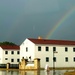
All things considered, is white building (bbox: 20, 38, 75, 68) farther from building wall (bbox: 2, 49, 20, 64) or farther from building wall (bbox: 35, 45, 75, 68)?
building wall (bbox: 2, 49, 20, 64)

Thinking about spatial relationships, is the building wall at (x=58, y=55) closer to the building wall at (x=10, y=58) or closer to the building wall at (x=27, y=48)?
the building wall at (x=27, y=48)

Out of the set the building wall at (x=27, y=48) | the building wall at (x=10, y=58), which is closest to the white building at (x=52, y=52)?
the building wall at (x=27, y=48)

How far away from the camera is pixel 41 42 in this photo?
6944 centimetres

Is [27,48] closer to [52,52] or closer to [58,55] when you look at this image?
[52,52]

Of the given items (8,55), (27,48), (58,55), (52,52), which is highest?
(8,55)

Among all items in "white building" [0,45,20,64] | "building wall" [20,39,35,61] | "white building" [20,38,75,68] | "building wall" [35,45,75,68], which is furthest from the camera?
"white building" [0,45,20,64]

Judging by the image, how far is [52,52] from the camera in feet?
229

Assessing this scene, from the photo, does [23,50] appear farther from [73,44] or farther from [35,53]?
[73,44]

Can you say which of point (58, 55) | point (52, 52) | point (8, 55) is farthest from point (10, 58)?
point (58, 55)

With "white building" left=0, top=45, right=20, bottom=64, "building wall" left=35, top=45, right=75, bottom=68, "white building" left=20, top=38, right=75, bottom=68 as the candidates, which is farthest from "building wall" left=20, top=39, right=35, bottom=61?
"white building" left=0, top=45, right=20, bottom=64

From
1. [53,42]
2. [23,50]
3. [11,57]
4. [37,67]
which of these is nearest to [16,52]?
[11,57]

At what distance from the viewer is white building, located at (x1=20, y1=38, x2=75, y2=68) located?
225 feet

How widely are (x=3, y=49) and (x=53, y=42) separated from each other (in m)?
27.7

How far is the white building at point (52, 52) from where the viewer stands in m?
68.7
